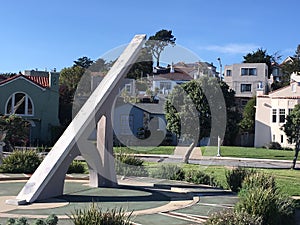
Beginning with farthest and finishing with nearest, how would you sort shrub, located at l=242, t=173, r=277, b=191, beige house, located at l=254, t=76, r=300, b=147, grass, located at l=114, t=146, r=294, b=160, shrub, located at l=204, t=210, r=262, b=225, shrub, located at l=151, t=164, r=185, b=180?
beige house, located at l=254, t=76, r=300, b=147, grass, located at l=114, t=146, r=294, b=160, shrub, located at l=151, t=164, r=185, b=180, shrub, located at l=242, t=173, r=277, b=191, shrub, located at l=204, t=210, r=262, b=225

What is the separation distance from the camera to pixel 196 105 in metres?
27.3

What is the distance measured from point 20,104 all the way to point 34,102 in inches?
52.6

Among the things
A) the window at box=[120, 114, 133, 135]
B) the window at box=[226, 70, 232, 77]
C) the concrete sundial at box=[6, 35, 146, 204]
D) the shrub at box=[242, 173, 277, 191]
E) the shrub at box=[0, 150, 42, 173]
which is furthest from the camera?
the window at box=[226, 70, 232, 77]

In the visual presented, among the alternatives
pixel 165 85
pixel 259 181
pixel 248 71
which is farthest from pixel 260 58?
pixel 259 181

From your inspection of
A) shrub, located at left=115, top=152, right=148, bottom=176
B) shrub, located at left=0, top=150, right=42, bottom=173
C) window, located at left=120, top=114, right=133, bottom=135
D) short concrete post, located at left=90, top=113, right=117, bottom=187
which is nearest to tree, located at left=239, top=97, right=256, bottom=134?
window, located at left=120, top=114, right=133, bottom=135

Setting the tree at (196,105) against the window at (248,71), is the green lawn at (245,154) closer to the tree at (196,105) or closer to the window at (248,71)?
the tree at (196,105)

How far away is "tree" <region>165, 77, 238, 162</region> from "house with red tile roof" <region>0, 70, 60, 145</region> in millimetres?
16263

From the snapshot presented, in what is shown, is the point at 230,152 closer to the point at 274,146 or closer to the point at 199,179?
the point at 274,146

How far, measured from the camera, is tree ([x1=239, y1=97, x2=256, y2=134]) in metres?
51.4

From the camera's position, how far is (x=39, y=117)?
137 feet

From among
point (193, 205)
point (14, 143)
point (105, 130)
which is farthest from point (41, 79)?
point (193, 205)

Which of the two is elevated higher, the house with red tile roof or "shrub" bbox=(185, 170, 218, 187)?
the house with red tile roof

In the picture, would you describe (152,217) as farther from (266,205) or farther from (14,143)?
(14,143)

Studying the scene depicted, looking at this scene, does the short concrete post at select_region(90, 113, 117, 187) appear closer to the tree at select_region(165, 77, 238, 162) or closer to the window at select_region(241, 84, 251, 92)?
the tree at select_region(165, 77, 238, 162)
